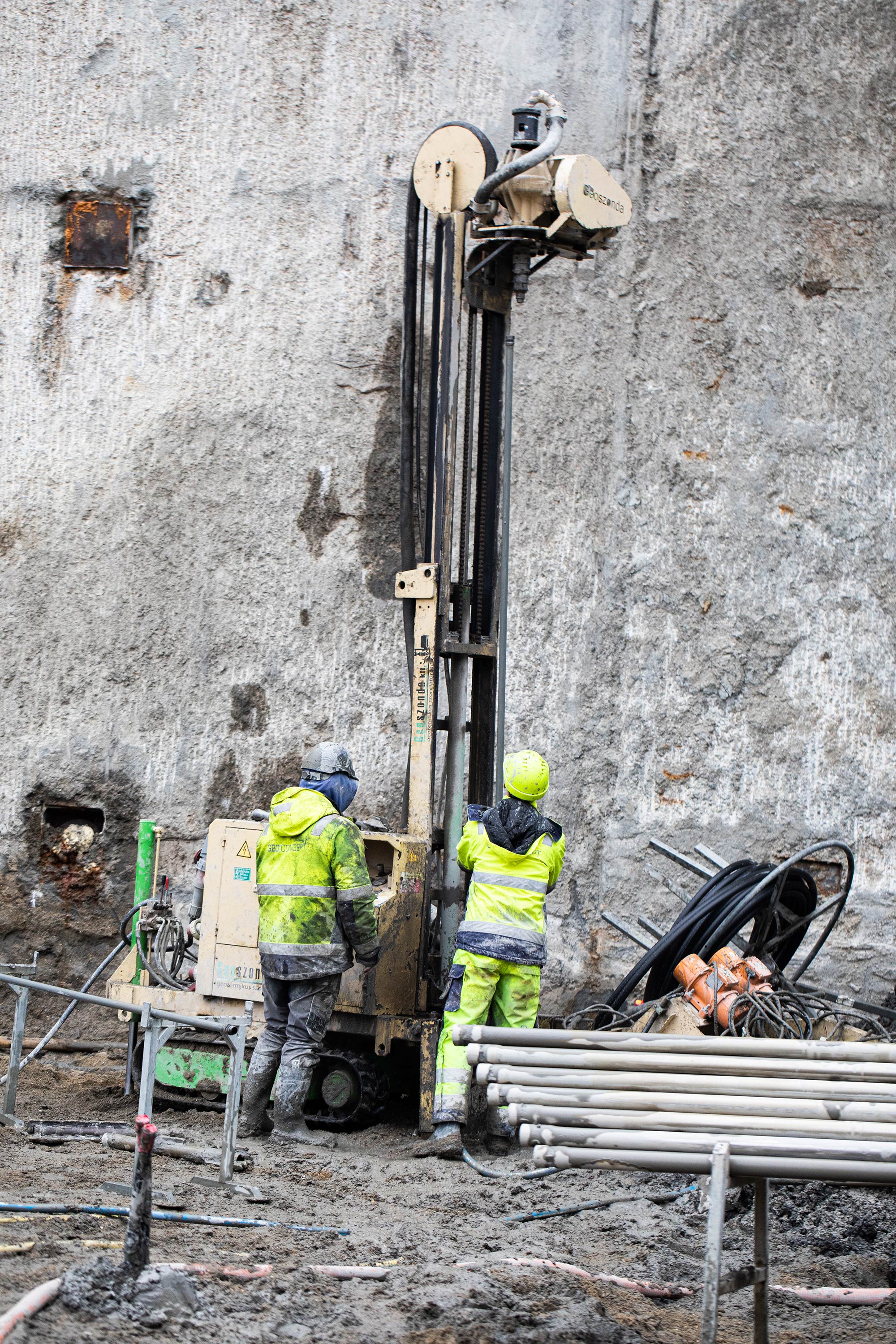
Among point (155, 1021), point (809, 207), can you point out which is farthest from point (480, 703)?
point (809, 207)

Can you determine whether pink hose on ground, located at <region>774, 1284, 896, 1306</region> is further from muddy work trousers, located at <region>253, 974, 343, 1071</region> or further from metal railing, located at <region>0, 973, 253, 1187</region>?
muddy work trousers, located at <region>253, 974, 343, 1071</region>

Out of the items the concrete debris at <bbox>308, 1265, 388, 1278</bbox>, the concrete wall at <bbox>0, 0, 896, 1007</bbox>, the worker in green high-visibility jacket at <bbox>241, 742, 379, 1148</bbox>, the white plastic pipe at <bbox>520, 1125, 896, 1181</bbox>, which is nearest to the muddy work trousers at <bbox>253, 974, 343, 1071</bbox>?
the worker in green high-visibility jacket at <bbox>241, 742, 379, 1148</bbox>

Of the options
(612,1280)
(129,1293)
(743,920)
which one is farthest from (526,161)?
(129,1293)

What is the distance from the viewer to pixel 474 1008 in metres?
6.39

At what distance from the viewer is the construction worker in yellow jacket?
6.38 metres

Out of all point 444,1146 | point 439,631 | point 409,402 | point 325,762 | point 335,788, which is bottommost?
point 444,1146

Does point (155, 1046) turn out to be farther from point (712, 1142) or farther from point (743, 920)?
point (743, 920)

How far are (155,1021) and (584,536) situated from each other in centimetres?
496

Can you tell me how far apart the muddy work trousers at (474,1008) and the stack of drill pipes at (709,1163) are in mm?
3212

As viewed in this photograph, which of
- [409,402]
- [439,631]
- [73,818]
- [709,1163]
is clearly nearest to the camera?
[709,1163]

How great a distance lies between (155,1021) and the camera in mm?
4910

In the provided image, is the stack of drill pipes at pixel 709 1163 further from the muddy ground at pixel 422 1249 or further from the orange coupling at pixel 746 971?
the orange coupling at pixel 746 971

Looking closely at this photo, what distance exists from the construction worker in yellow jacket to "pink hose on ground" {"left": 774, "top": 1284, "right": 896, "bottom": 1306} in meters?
2.28

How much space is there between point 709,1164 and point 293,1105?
12.0 ft
